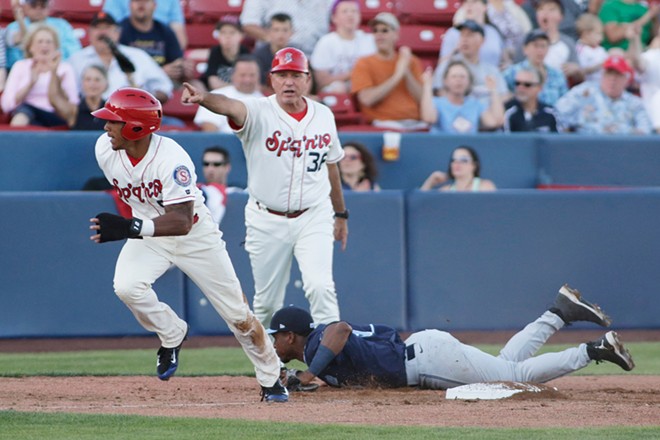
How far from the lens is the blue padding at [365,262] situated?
1070 centimetres

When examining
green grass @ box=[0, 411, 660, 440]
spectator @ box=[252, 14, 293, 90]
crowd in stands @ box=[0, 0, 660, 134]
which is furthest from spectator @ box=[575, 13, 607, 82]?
green grass @ box=[0, 411, 660, 440]

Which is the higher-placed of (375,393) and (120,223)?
(120,223)

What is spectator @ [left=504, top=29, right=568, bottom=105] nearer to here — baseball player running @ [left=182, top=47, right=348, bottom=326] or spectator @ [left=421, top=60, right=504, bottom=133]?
spectator @ [left=421, top=60, right=504, bottom=133]

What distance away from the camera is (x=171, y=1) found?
1350 cm

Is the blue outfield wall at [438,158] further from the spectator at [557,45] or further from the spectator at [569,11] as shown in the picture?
the spectator at [569,11]

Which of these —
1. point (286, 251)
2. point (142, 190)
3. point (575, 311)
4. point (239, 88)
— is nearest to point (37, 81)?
point (239, 88)

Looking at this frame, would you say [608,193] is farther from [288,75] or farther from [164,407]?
[164,407]

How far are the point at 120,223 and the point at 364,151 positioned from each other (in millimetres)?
5319

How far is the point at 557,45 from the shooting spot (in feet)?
46.1

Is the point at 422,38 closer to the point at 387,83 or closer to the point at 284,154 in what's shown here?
the point at 387,83

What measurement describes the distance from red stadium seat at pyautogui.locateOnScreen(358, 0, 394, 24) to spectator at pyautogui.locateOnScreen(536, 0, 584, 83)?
1847 mm

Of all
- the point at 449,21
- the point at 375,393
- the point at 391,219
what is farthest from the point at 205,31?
the point at 375,393

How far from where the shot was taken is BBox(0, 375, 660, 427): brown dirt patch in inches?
247

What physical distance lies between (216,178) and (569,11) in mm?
6309
